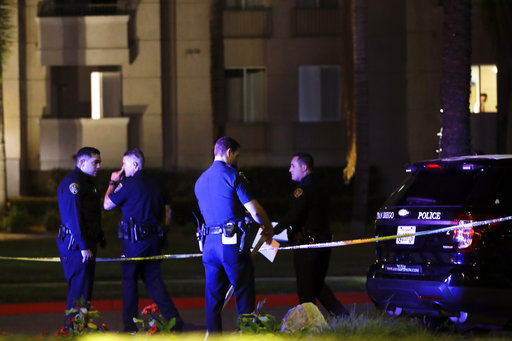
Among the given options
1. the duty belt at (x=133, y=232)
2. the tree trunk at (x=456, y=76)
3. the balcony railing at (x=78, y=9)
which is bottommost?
the duty belt at (x=133, y=232)

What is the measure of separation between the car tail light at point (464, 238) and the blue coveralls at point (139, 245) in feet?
9.51

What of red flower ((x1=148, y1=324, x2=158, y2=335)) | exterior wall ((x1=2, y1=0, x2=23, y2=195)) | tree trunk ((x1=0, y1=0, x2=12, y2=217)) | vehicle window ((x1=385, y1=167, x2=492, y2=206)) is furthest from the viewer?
exterior wall ((x1=2, y1=0, x2=23, y2=195))

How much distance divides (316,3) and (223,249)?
20.4 meters

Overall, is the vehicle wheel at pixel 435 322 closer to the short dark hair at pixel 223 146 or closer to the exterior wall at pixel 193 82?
the short dark hair at pixel 223 146

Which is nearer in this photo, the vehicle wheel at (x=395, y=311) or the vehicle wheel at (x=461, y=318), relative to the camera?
the vehicle wheel at (x=461, y=318)

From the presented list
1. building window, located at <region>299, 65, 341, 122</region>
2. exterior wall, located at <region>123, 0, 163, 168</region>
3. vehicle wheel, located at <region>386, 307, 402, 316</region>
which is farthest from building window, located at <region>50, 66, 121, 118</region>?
vehicle wheel, located at <region>386, 307, 402, 316</region>

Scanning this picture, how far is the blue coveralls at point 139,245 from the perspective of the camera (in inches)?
395

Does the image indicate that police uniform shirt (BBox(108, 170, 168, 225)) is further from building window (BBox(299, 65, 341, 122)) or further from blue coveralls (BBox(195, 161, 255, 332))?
building window (BBox(299, 65, 341, 122))

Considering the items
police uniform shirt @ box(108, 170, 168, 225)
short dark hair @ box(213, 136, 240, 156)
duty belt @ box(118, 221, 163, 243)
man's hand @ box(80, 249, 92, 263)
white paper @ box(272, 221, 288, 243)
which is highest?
short dark hair @ box(213, 136, 240, 156)

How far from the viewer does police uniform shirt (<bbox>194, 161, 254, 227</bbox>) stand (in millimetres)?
8773

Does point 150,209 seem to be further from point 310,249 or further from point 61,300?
point 61,300

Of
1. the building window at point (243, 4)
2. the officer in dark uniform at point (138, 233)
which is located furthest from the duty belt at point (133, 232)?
the building window at point (243, 4)

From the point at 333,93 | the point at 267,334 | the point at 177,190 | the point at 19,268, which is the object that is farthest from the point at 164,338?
the point at 333,93

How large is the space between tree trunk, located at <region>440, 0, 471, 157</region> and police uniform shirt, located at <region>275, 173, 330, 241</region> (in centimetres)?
636
